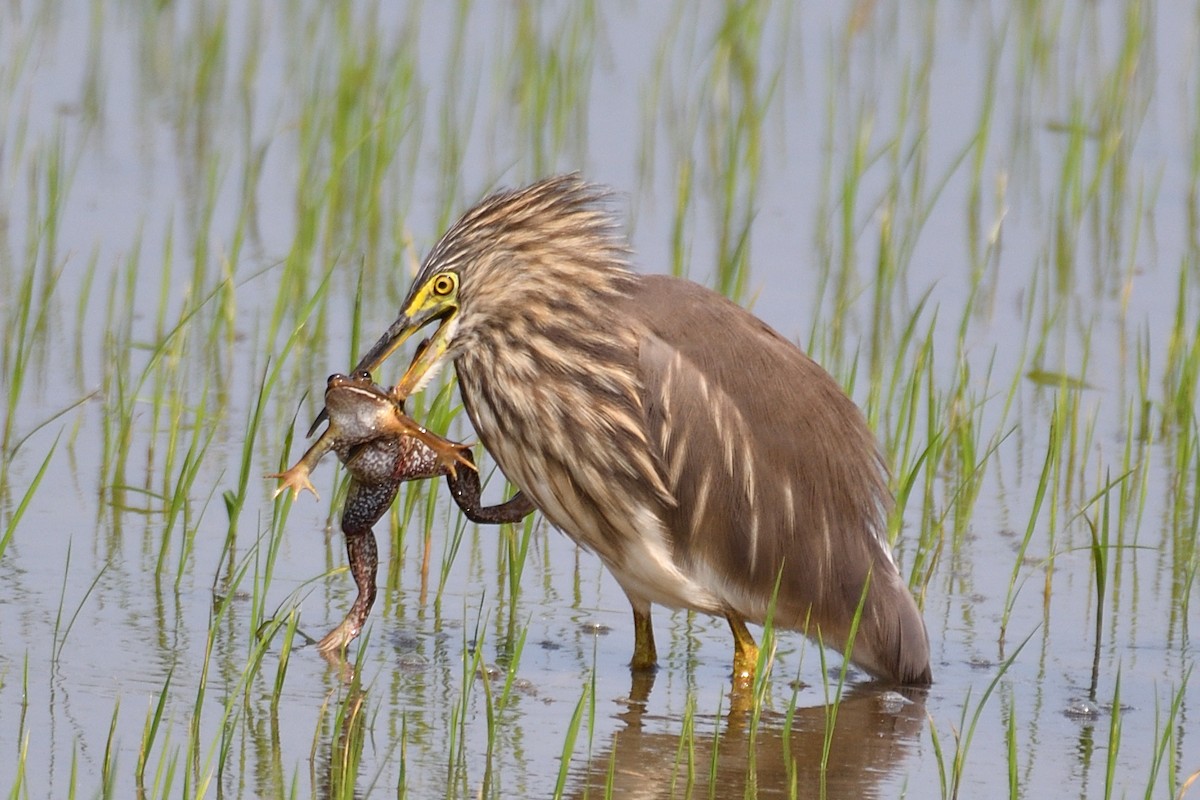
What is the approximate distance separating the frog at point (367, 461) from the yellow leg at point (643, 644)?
590 mm

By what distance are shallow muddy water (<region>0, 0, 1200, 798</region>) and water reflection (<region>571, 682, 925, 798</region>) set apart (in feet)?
0.06

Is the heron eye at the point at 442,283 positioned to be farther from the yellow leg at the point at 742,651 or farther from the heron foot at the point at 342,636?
the yellow leg at the point at 742,651

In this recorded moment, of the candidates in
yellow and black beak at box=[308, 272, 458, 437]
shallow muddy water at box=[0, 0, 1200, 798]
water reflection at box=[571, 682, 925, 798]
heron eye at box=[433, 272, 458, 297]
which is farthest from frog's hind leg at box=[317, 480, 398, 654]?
water reflection at box=[571, 682, 925, 798]

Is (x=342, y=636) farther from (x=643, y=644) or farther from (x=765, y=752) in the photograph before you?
(x=765, y=752)

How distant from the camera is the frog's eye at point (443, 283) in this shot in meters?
5.66

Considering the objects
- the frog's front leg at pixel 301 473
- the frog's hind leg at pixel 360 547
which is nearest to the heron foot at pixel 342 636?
the frog's hind leg at pixel 360 547

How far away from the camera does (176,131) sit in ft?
34.8

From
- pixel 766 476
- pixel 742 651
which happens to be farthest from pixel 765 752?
pixel 766 476

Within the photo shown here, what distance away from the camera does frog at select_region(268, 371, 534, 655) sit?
17.4 feet

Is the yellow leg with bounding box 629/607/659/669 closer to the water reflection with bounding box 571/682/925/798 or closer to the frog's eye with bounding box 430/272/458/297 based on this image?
the water reflection with bounding box 571/682/925/798

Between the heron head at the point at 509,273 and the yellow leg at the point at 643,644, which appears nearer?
the heron head at the point at 509,273

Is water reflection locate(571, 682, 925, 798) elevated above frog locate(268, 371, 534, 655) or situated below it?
below

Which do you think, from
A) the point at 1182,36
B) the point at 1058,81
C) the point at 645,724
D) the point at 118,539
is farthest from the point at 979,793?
the point at 1182,36

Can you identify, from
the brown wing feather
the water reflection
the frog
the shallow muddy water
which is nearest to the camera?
the water reflection
